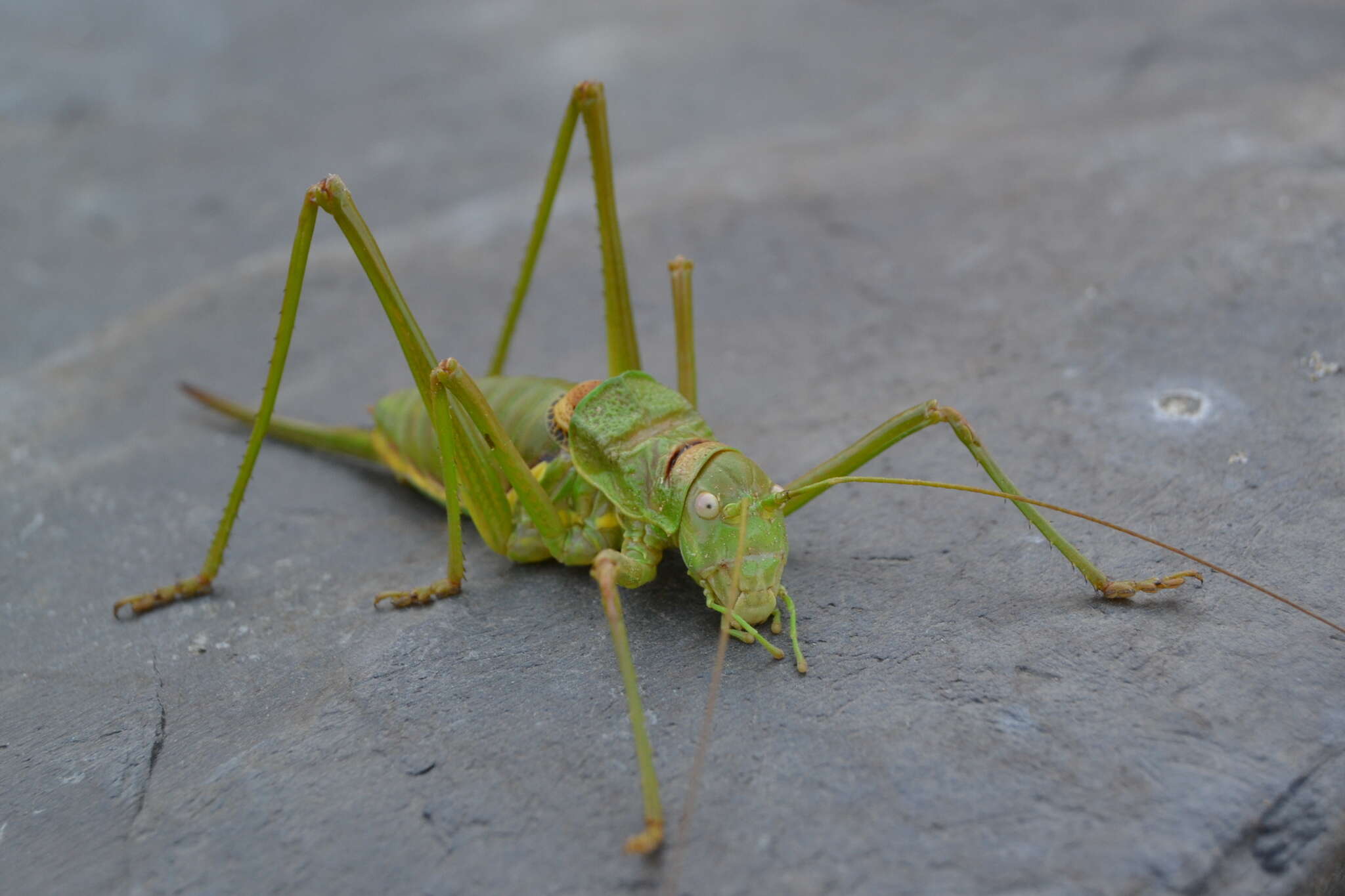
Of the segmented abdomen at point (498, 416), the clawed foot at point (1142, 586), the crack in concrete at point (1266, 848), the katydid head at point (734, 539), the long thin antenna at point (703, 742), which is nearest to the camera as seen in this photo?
the crack in concrete at point (1266, 848)

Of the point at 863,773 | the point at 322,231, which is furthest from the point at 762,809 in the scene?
the point at 322,231

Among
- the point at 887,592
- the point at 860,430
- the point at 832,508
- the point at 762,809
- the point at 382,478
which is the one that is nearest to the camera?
the point at 762,809

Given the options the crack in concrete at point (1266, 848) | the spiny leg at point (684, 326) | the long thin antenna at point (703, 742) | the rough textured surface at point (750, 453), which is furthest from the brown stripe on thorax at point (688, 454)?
the crack in concrete at point (1266, 848)

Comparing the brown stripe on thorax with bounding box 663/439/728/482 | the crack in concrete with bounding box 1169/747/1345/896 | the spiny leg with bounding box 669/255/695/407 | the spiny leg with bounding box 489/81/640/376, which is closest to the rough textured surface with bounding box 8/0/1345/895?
the crack in concrete with bounding box 1169/747/1345/896

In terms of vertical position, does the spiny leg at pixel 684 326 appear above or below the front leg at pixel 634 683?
above

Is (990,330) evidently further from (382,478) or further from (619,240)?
(382,478)

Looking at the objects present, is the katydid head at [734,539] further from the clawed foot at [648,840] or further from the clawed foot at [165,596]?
the clawed foot at [165,596]
